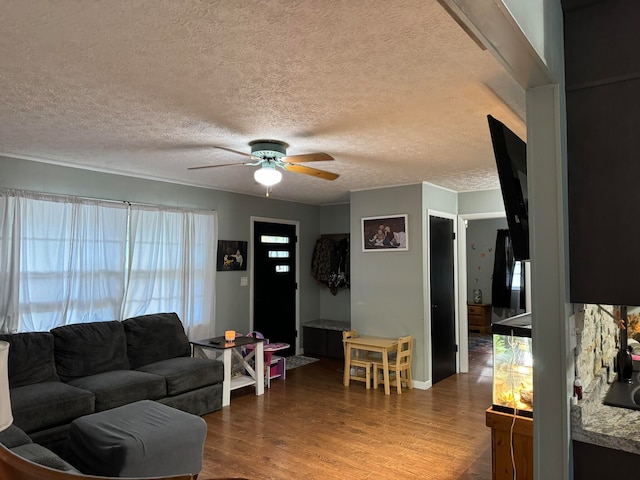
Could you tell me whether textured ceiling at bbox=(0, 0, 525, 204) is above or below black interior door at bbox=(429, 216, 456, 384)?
above

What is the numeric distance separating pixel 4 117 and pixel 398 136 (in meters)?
2.66

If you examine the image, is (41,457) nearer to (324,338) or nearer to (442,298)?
(442,298)

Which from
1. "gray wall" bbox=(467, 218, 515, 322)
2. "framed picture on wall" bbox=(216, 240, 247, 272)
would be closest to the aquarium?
"framed picture on wall" bbox=(216, 240, 247, 272)

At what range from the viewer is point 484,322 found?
358 inches

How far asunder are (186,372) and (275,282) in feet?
8.43

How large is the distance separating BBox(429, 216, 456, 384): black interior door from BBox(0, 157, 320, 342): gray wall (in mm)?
2336

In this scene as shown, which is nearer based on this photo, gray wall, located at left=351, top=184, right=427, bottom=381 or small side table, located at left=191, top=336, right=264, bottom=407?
small side table, located at left=191, top=336, right=264, bottom=407

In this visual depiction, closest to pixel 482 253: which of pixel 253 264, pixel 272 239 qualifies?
pixel 272 239

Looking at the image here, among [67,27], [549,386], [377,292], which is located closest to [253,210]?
[377,292]

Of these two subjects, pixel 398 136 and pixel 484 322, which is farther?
pixel 484 322

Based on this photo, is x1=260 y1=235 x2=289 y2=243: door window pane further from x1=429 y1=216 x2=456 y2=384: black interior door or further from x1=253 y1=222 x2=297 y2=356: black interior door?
x1=429 y1=216 x2=456 y2=384: black interior door

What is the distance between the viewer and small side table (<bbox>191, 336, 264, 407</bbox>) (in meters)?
4.70

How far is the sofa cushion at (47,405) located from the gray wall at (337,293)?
14.1 feet

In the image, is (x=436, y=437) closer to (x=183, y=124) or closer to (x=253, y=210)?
(x=183, y=124)
